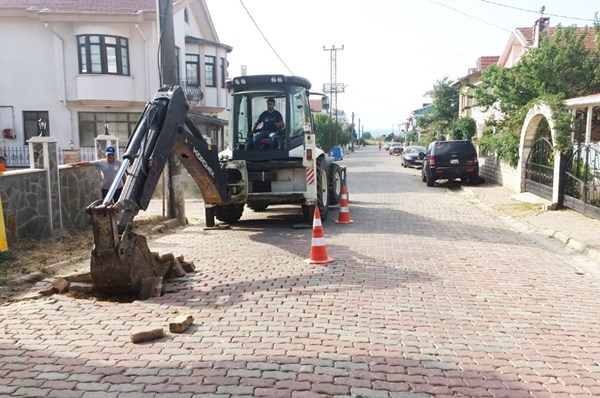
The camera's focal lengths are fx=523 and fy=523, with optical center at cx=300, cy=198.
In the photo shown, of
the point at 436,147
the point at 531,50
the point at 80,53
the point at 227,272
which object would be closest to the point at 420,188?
the point at 436,147

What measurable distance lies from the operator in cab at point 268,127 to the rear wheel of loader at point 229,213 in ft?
4.62

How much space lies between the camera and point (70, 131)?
2506 centimetres

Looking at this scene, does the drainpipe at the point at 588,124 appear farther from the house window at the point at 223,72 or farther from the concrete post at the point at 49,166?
the house window at the point at 223,72

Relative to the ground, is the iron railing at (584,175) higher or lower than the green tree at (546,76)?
lower

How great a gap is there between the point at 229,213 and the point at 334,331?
727 centimetres

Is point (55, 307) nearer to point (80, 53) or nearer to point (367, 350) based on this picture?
point (367, 350)

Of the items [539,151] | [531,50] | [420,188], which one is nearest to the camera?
[539,151]

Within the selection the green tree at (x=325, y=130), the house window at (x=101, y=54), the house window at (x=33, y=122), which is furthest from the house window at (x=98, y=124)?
the green tree at (x=325, y=130)

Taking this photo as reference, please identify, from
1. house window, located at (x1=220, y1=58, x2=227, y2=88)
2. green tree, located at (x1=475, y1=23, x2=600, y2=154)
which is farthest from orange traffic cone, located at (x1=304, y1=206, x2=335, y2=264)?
house window, located at (x1=220, y1=58, x2=227, y2=88)

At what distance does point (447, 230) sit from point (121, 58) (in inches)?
758

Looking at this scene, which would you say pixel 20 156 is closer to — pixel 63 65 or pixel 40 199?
pixel 63 65

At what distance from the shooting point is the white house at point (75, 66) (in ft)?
78.4

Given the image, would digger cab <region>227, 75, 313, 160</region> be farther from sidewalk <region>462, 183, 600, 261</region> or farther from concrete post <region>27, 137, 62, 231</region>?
sidewalk <region>462, 183, 600, 261</region>

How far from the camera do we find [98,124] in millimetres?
25438
